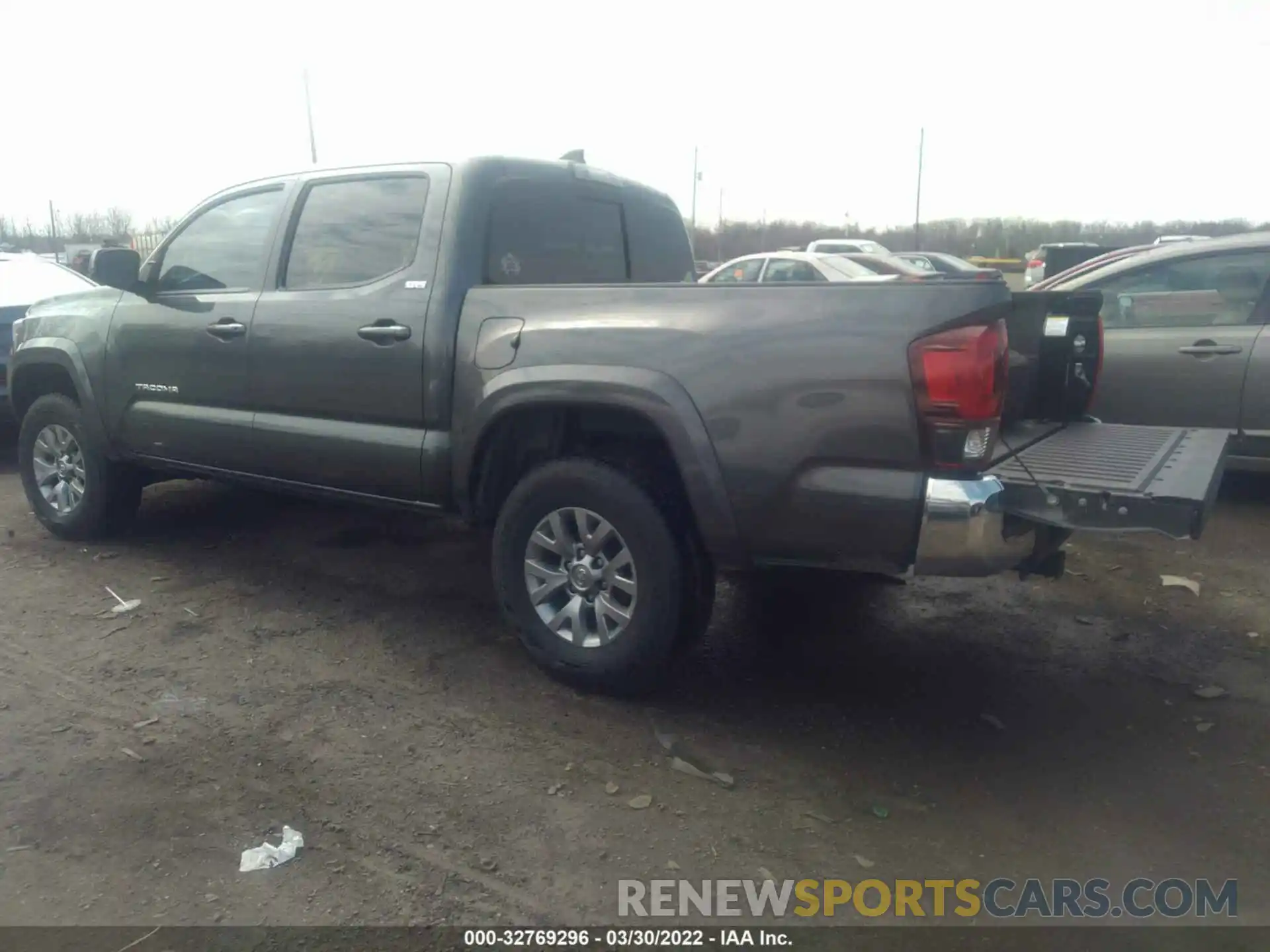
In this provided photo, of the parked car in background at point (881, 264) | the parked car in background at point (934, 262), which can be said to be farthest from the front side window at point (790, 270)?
the parked car in background at point (934, 262)

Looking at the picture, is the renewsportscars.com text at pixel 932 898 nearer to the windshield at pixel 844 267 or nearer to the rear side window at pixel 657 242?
the rear side window at pixel 657 242

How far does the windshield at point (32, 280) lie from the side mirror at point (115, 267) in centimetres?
341

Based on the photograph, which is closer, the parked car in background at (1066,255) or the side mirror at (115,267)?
the side mirror at (115,267)

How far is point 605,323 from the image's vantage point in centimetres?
360

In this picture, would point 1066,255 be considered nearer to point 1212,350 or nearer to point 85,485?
point 1212,350

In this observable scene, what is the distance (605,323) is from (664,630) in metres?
1.10

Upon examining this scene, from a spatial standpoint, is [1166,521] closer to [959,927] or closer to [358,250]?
[959,927]

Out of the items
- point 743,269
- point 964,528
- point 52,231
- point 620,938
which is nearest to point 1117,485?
point 964,528

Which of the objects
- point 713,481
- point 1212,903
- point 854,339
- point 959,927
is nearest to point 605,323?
point 713,481

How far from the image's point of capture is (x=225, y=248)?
196 inches

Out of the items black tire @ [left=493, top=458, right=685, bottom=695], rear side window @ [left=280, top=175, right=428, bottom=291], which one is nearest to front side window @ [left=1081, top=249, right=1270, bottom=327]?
black tire @ [left=493, top=458, right=685, bottom=695]

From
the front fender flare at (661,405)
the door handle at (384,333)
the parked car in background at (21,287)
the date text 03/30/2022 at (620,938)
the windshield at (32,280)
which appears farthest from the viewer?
the windshield at (32,280)

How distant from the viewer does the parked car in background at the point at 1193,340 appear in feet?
19.0

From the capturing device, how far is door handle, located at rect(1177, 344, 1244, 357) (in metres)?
5.81
